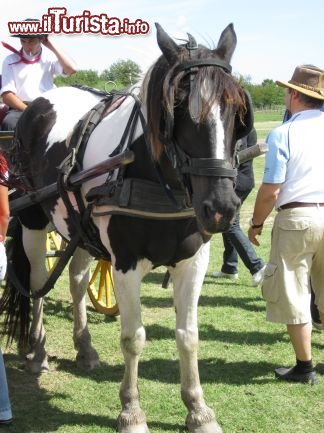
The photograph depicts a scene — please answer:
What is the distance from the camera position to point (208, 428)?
11.5ft

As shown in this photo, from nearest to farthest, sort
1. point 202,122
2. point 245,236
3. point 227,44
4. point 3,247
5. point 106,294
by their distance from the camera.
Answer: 1. point 202,122
2. point 227,44
3. point 3,247
4. point 106,294
5. point 245,236

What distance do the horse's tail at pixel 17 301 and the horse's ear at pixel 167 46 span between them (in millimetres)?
2524

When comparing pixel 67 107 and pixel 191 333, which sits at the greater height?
pixel 67 107

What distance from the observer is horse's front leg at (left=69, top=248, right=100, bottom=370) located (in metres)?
4.64

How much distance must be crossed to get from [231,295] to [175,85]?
167 inches

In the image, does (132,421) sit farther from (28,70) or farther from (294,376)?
(28,70)

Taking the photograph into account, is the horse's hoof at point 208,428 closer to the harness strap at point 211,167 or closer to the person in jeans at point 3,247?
the person in jeans at point 3,247

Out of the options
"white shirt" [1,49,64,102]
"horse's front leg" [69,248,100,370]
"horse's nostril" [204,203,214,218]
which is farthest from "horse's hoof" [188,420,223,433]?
"white shirt" [1,49,64,102]

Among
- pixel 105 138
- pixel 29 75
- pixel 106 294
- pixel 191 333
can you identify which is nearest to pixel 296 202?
pixel 191 333

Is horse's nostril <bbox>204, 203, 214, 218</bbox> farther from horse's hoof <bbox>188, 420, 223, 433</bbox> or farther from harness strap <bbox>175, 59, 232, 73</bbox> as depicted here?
horse's hoof <bbox>188, 420, 223, 433</bbox>

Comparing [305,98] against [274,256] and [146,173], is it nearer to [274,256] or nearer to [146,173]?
[274,256]

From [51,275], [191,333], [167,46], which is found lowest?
[191,333]

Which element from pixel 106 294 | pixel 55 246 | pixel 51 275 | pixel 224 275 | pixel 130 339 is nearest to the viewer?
pixel 130 339

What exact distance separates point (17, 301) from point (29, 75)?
6.39 feet
